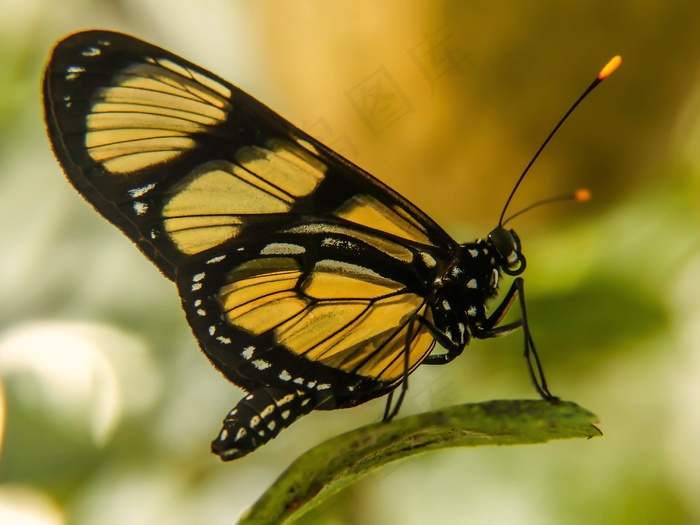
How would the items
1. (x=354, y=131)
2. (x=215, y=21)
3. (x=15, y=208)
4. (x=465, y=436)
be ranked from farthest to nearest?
(x=215, y=21) → (x=15, y=208) → (x=354, y=131) → (x=465, y=436)

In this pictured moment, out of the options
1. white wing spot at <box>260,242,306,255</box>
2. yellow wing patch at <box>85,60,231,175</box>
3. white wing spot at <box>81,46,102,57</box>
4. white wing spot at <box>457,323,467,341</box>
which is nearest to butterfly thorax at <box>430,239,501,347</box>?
white wing spot at <box>457,323,467,341</box>

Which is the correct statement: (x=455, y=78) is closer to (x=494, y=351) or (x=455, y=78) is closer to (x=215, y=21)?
(x=494, y=351)

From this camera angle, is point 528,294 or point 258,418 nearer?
point 258,418

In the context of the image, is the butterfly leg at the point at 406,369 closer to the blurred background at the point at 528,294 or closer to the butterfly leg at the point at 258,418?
the butterfly leg at the point at 258,418

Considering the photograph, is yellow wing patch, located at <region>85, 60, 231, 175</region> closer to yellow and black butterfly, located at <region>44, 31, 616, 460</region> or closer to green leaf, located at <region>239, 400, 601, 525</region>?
yellow and black butterfly, located at <region>44, 31, 616, 460</region>

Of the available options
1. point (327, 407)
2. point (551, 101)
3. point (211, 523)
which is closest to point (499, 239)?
point (327, 407)

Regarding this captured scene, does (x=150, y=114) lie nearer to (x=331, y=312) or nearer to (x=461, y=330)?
(x=331, y=312)

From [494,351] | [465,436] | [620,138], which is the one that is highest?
[620,138]

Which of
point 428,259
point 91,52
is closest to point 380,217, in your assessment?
point 428,259
